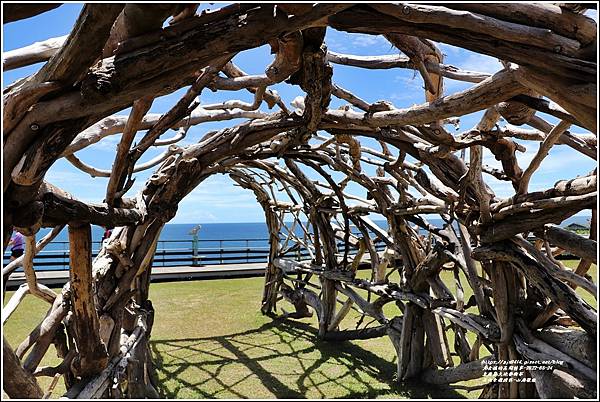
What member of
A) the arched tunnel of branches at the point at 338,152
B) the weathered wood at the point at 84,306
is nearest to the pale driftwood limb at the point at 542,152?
→ the arched tunnel of branches at the point at 338,152

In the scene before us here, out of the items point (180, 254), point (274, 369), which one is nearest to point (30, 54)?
point (274, 369)

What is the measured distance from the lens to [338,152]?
340 cm

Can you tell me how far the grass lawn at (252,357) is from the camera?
11.2 ft

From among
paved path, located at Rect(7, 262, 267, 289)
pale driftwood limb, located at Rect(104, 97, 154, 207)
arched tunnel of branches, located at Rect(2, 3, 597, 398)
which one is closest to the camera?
arched tunnel of branches, located at Rect(2, 3, 597, 398)

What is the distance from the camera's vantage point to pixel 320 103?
193 centimetres

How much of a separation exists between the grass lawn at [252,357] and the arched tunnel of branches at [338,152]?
0.54 m

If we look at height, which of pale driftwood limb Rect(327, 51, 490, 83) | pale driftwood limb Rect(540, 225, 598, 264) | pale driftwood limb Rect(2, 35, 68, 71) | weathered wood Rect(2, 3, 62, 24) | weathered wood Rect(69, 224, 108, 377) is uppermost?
pale driftwood limb Rect(327, 51, 490, 83)

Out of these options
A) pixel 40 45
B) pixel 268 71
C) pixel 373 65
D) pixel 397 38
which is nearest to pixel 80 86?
pixel 40 45

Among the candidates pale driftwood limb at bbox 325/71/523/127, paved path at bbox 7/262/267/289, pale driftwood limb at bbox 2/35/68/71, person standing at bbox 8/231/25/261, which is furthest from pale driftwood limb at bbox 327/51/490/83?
paved path at bbox 7/262/267/289

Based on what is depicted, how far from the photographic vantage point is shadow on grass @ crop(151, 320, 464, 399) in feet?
11.1

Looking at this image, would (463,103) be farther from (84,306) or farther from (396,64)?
(84,306)

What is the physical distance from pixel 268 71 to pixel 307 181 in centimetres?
338

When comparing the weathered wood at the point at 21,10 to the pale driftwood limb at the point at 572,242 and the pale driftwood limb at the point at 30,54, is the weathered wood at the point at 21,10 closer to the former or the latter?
the pale driftwood limb at the point at 30,54

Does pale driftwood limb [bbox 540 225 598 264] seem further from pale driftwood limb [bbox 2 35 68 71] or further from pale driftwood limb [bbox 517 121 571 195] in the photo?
pale driftwood limb [bbox 2 35 68 71]
